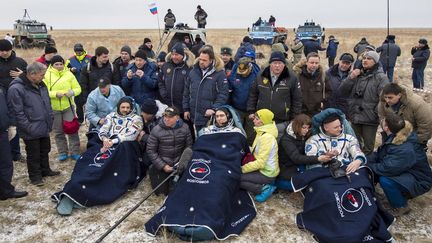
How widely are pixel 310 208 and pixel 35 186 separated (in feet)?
12.4

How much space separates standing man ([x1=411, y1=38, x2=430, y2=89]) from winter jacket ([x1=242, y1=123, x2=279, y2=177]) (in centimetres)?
838

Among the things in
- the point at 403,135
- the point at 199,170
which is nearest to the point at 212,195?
the point at 199,170

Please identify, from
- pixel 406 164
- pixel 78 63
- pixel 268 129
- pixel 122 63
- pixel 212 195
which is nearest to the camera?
pixel 212 195

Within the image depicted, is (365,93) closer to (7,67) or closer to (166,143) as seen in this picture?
(166,143)

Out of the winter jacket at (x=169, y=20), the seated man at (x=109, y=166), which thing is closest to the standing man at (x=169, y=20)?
the winter jacket at (x=169, y=20)

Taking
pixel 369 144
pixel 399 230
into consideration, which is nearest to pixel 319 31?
pixel 369 144

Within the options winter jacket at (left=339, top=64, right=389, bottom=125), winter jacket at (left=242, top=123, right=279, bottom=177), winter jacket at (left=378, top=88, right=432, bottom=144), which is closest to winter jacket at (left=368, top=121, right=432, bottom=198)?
winter jacket at (left=378, top=88, right=432, bottom=144)

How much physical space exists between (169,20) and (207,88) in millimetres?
10974

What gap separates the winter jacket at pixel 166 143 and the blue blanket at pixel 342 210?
1.68m

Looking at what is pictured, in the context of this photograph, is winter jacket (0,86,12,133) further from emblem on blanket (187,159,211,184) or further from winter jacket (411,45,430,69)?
winter jacket (411,45,430,69)

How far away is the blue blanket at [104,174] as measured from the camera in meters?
4.16

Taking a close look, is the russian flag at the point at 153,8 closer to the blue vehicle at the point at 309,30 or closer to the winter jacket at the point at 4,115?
the winter jacket at the point at 4,115

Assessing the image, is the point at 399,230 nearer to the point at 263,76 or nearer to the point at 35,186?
the point at 263,76

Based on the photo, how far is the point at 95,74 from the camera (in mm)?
6070
